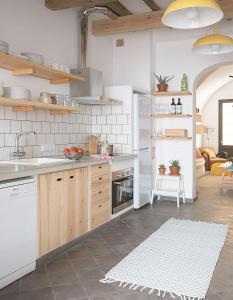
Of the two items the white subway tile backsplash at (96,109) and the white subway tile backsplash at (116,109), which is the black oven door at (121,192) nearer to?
the white subway tile backsplash at (116,109)

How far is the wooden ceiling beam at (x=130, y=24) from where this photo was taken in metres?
4.45

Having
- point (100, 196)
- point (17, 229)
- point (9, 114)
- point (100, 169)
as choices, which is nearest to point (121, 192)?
point (100, 196)

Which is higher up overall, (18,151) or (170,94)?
(170,94)

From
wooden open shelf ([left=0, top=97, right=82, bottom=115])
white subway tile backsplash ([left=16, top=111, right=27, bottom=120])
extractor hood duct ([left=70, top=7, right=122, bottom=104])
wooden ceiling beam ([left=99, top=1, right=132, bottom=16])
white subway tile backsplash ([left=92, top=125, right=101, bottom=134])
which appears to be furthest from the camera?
white subway tile backsplash ([left=92, top=125, right=101, bottom=134])

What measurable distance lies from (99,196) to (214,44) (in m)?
2.12

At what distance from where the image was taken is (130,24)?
182 inches

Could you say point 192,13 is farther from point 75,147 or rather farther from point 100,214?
point 100,214

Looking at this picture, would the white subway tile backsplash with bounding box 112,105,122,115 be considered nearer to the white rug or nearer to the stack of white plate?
the white rug

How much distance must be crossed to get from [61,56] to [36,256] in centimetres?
262

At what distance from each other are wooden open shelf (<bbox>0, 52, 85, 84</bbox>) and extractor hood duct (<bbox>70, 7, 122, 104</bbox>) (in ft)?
1.00

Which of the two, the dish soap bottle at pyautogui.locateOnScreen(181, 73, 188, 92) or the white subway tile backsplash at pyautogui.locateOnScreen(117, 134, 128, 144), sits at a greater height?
the dish soap bottle at pyautogui.locateOnScreen(181, 73, 188, 92)

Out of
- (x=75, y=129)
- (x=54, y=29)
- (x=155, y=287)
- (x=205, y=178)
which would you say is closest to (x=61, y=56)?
(x=54, y=29)

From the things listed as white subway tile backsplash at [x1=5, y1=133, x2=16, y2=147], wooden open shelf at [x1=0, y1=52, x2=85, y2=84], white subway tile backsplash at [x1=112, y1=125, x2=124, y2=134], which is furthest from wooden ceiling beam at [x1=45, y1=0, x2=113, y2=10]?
white subway tile backsplash at [x1=112, y1=125, x2=124, y2=134]

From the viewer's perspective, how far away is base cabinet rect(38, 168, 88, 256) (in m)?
2.91
